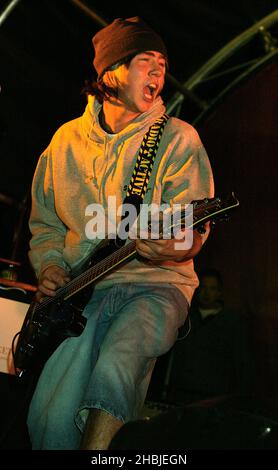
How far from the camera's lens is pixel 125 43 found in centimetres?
317

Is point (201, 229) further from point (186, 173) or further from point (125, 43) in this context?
point (125, 43)

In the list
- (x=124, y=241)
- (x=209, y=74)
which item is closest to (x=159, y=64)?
(x=124, y=241)

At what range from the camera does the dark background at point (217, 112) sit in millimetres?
5133

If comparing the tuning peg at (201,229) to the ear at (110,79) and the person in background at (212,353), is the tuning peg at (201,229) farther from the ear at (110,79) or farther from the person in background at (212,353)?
the person in background at (212,353)

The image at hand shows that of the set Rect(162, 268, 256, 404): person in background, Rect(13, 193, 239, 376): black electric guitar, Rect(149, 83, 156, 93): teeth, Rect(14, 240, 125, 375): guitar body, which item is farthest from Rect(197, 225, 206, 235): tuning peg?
Rect(162, 268, 256, 404): person in background

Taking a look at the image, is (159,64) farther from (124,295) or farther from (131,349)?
(131,349)

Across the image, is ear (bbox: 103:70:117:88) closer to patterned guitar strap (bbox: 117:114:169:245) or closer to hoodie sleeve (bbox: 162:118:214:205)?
patterned guitar strap (bbox: 117:114:169:245)

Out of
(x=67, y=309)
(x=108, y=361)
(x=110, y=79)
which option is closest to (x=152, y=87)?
(x=110, y=79)

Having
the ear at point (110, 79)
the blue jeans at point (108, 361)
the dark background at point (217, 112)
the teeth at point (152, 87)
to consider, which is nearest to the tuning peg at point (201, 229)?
the blue jeans at point (108, 361)

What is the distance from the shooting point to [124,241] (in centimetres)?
283

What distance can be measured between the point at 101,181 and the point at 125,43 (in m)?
0.80

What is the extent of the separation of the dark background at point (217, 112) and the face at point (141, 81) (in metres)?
1.99

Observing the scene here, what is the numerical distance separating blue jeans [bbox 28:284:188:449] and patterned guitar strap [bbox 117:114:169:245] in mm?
356

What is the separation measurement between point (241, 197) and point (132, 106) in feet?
9.22
